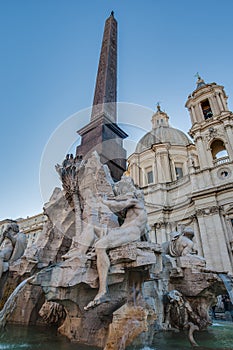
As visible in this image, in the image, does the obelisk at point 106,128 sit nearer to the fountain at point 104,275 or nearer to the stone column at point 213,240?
the fountain at point 104,275

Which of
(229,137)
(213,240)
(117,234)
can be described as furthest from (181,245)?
(229,137)

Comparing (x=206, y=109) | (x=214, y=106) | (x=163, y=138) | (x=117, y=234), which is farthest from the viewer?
(x=163, y=138)

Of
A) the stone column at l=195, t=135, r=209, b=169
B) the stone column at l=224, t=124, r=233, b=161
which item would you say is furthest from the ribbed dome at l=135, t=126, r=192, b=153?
the stone column at l=224, t=124, r=233, b=161

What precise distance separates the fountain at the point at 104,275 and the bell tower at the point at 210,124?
735 inches

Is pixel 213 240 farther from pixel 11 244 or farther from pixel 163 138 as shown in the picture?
pixel 163 138

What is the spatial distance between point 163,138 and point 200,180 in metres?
13.9

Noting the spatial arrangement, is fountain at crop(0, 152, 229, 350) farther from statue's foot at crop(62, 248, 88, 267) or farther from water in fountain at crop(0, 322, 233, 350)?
water in fountain at crop(0, 322, 233, 350)

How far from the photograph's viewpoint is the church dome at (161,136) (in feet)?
115

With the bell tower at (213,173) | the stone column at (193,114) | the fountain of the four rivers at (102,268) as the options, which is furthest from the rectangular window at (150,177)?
the fountain of the four rivers at (102,268)

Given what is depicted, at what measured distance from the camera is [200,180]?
23266 millimetres

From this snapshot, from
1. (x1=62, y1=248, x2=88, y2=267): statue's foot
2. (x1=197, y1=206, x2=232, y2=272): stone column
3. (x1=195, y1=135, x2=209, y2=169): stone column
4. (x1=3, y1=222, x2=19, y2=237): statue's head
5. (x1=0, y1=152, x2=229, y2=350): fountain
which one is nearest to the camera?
(x1=0, y1=152, x2=229, y2=350): fountain

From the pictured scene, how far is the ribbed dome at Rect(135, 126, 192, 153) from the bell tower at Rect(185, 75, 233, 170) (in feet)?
23.6

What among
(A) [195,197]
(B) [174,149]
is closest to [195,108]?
(B) [174,149]

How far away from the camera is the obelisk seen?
23.9 ft
